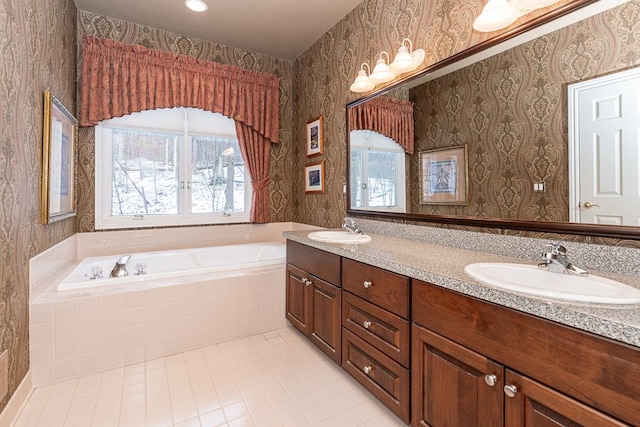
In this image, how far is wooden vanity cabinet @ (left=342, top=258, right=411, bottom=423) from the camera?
1.35 m

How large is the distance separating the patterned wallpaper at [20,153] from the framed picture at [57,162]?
1.6 inches

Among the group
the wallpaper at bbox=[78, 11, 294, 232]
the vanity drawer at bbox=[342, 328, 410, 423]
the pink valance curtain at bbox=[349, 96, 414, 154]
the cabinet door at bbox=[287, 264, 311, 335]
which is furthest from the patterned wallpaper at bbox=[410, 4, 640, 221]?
the wallpaper at bbox=[78, 11, 294, 232]

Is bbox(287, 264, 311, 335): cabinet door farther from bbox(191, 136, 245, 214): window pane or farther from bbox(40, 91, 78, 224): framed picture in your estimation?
bbox(40, 91, 78, 224): framed picture

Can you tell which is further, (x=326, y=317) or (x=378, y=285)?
(x=326, y=317)

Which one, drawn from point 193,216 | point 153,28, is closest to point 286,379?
point 193,216

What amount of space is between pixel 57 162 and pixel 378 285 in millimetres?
2258

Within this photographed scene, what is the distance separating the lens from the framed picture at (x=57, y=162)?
6.08ft

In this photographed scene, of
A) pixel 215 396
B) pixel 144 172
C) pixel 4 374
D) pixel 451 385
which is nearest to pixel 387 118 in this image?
pixel 451 385

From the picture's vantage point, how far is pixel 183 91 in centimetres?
287

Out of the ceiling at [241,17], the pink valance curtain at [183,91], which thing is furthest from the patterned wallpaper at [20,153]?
the ceiling at [241,17]

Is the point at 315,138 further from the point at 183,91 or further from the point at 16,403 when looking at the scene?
the point at 16,403

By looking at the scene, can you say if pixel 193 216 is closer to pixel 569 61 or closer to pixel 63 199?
pixel 63 199

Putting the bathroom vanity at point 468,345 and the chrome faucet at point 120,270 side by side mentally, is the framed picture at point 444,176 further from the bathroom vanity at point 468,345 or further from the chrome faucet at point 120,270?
the chrome faucet at point 120,270

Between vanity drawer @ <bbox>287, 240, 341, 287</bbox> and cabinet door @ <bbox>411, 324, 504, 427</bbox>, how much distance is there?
0.62 m
